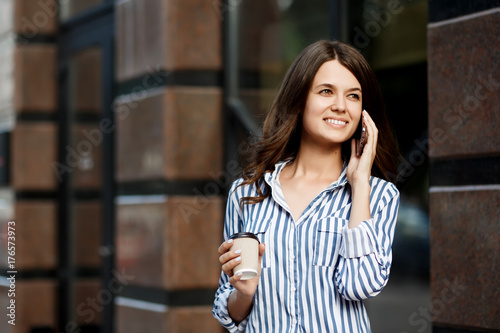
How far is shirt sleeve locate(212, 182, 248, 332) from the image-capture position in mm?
2617

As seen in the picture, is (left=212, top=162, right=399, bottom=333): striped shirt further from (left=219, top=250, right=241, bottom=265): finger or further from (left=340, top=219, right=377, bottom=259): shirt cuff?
(left=219, top=250, right=241, bottom=265): finger

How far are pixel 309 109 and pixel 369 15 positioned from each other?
1778 millimetres

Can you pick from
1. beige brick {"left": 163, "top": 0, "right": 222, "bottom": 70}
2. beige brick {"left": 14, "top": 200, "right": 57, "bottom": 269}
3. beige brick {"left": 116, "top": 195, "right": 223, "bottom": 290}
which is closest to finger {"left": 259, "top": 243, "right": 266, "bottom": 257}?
beige brick {"left": 116, "top": 195, "right": 223, "bottom": 290}

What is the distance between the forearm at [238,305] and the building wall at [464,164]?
89 centimetres

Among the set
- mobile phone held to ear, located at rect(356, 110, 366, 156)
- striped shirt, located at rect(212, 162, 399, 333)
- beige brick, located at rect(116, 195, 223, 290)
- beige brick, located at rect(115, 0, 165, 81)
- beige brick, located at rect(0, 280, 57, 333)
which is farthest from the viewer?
beige brick, located at rect(0, 280, 57, 333)

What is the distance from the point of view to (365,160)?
8.02 feet

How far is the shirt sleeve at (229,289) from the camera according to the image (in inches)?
103

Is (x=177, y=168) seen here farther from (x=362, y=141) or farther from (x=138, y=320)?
(x=362, y=141)

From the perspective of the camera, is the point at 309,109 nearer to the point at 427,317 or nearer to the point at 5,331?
the point at 427,317

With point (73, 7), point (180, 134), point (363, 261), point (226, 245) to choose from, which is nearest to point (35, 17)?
point (73, 7)

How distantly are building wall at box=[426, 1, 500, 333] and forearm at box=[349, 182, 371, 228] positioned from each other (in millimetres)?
746

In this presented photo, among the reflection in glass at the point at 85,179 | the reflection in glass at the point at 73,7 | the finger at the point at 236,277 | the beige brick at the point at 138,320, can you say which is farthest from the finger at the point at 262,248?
the reflection in glass at the point at 73,7

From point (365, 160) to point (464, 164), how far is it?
76 cm

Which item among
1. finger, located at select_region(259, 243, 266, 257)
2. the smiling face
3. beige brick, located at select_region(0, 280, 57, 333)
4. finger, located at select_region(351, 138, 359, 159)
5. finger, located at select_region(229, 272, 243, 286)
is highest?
the smiling face
